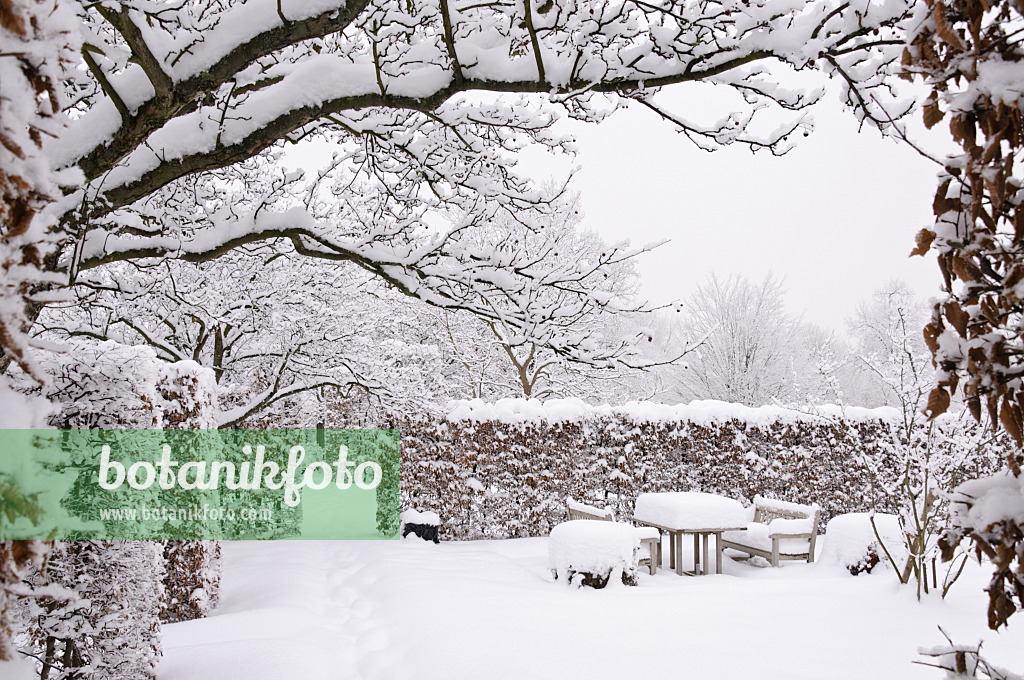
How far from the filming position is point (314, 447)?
452 inches

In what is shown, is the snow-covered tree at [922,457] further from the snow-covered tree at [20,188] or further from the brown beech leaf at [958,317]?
the snow-covered tree at [20,188]

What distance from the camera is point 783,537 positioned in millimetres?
7559

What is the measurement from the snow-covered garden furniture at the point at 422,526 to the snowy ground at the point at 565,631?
2694 mm

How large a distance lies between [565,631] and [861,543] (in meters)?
4.05

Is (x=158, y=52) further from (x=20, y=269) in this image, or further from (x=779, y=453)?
(x=779, y=453)

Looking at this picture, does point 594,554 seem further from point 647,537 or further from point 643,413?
point 643,413

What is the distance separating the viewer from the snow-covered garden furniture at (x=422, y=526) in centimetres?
941

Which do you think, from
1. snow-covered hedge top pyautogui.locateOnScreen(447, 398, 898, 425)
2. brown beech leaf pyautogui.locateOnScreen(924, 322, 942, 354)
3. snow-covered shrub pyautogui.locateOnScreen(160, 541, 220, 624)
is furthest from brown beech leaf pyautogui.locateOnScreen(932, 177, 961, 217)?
snow-covered hedge top pyautogui.locateOnScreen(447, 398, 898, 425)

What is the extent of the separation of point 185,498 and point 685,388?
15575 mm

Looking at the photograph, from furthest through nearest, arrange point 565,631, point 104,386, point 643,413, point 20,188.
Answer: point 643,413 < point 565,631 < point 104,386 < point 20,188

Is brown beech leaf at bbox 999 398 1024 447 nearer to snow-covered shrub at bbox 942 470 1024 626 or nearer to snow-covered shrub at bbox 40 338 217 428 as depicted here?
snow-covered shrub at bbox 942 470 1024 626

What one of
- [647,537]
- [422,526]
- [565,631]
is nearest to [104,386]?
[565,631]

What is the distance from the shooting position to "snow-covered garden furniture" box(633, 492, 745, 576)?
754 cm

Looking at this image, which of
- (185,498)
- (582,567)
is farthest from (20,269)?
(582,567)
